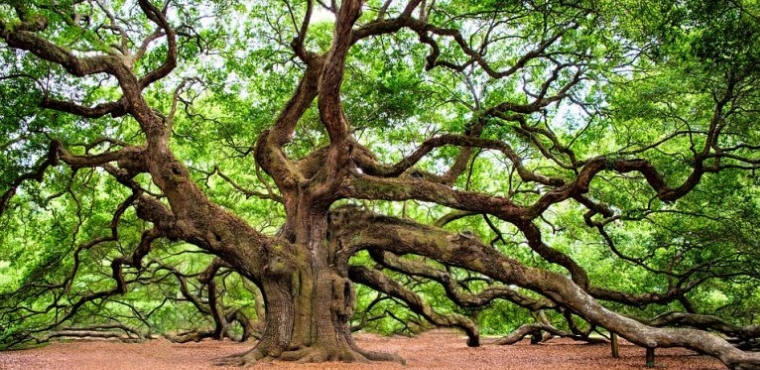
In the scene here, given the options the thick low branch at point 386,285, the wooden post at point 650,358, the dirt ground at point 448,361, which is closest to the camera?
the wooden post at point 650,358

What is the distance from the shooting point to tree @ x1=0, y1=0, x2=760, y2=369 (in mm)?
7375

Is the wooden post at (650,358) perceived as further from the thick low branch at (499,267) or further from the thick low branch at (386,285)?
the thick low branch at (386,285)

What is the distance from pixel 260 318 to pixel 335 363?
8.53 m

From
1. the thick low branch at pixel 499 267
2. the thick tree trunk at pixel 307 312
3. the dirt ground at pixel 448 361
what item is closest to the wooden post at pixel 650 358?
the dirt ground at pixel 448 361

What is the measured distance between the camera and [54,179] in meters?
11.7

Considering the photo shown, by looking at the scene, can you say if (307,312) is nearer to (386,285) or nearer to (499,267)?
(386,285)

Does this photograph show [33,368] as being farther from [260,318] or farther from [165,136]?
[260,318]

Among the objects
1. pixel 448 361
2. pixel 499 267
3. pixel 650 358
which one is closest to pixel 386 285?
pixel 448 361

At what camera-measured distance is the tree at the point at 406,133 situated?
24.2ft

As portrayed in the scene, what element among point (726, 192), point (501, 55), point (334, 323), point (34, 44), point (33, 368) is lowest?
point (33, 368)

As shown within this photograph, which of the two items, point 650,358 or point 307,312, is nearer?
point 650,358

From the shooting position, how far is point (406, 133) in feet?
39.5

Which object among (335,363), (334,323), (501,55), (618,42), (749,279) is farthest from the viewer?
(501,55)

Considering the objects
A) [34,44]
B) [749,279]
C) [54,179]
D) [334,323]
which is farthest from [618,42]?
[54,179]
